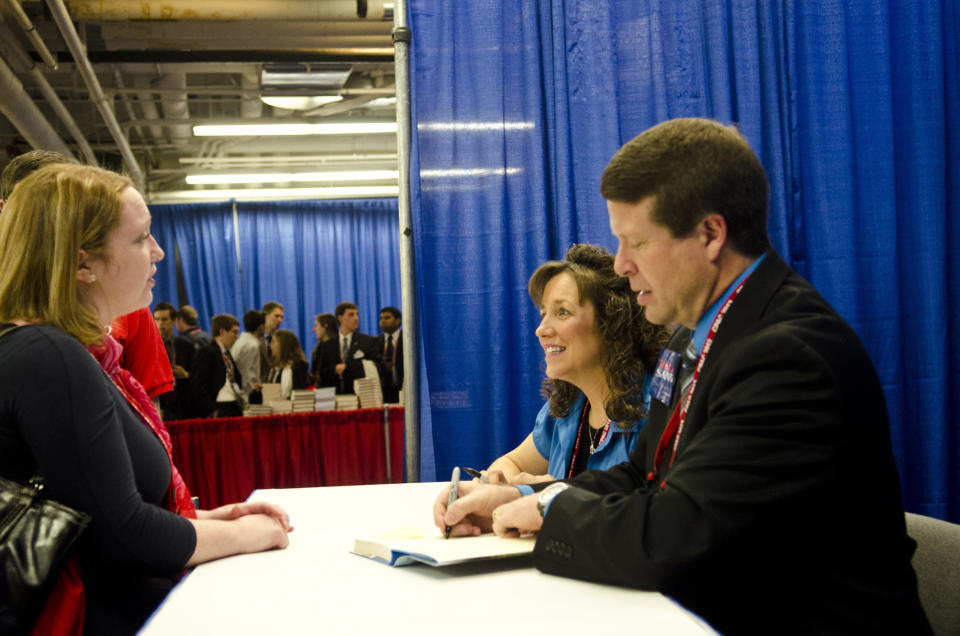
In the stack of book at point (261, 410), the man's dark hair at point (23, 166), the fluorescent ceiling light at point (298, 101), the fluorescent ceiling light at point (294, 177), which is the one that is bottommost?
the stack of book at point (261, 410)

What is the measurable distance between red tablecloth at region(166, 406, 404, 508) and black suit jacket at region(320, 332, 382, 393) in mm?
1506

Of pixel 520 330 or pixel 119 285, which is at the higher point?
pixel 119 285

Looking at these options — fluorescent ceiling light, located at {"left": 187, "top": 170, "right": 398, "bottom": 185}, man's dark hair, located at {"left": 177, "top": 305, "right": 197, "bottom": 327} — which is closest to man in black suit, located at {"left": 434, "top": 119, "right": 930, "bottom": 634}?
man's dark hair, located at {"left": 177, "top": 305, "right": 197, "bottom": 327}

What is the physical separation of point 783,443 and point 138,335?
2180mm

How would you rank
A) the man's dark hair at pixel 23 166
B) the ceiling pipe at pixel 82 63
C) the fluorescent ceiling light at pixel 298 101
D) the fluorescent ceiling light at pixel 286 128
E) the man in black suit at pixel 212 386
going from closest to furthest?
the man's dark hair at pixel 23 166 → the ceiling pipe at pixel 82 63 → the man in black suit at pixel 212 386 → the fluorescent ceiling light at pixel 298 101 → the fluorescent ceiling light at pixel 286 128

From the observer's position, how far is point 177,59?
20.6ft

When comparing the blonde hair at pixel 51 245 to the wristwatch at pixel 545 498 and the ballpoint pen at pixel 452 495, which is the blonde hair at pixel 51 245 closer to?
the ballpoint pen at pixel 452 495

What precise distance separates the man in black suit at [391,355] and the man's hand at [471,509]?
17.3 feet

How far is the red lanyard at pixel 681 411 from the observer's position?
4.18ft

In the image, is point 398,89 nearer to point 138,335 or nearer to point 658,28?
point 658,28

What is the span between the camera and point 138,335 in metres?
2.57

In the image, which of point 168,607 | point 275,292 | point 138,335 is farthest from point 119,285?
point 275,292

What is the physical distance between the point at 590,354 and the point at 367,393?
3577mm

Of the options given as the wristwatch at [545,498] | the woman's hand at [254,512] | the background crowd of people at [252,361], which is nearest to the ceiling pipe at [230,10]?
the background crowd of people at [252,361]
